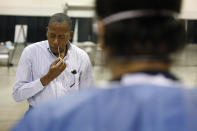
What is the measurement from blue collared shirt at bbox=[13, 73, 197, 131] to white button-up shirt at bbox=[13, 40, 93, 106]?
1.82 m

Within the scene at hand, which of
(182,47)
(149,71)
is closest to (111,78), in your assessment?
(149,71)

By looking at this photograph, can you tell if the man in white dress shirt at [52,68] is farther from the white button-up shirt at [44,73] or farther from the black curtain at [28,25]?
the black curtain at [28,25]

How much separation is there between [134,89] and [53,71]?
6.22ft

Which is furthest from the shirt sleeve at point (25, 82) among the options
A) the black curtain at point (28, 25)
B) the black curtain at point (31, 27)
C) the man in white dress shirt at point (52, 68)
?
the black curtain at point (28, 25)

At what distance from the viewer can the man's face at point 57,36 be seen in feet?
9.23

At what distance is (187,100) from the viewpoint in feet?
2.80

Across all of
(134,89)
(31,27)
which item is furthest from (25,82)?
(31,27)

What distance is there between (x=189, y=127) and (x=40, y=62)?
82.2 inches

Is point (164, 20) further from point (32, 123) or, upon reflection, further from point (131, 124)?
point (32, 123)

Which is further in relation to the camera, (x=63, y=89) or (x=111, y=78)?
(x=63, y=89)

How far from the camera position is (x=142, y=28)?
2.90 feet

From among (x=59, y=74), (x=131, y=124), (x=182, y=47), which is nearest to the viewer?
(x=131, y=124)

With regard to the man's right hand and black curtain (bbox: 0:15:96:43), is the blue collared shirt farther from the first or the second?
black curtain (bbox: 0:15:96:43)

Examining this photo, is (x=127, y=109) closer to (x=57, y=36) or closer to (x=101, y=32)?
(x=101, y=32)
